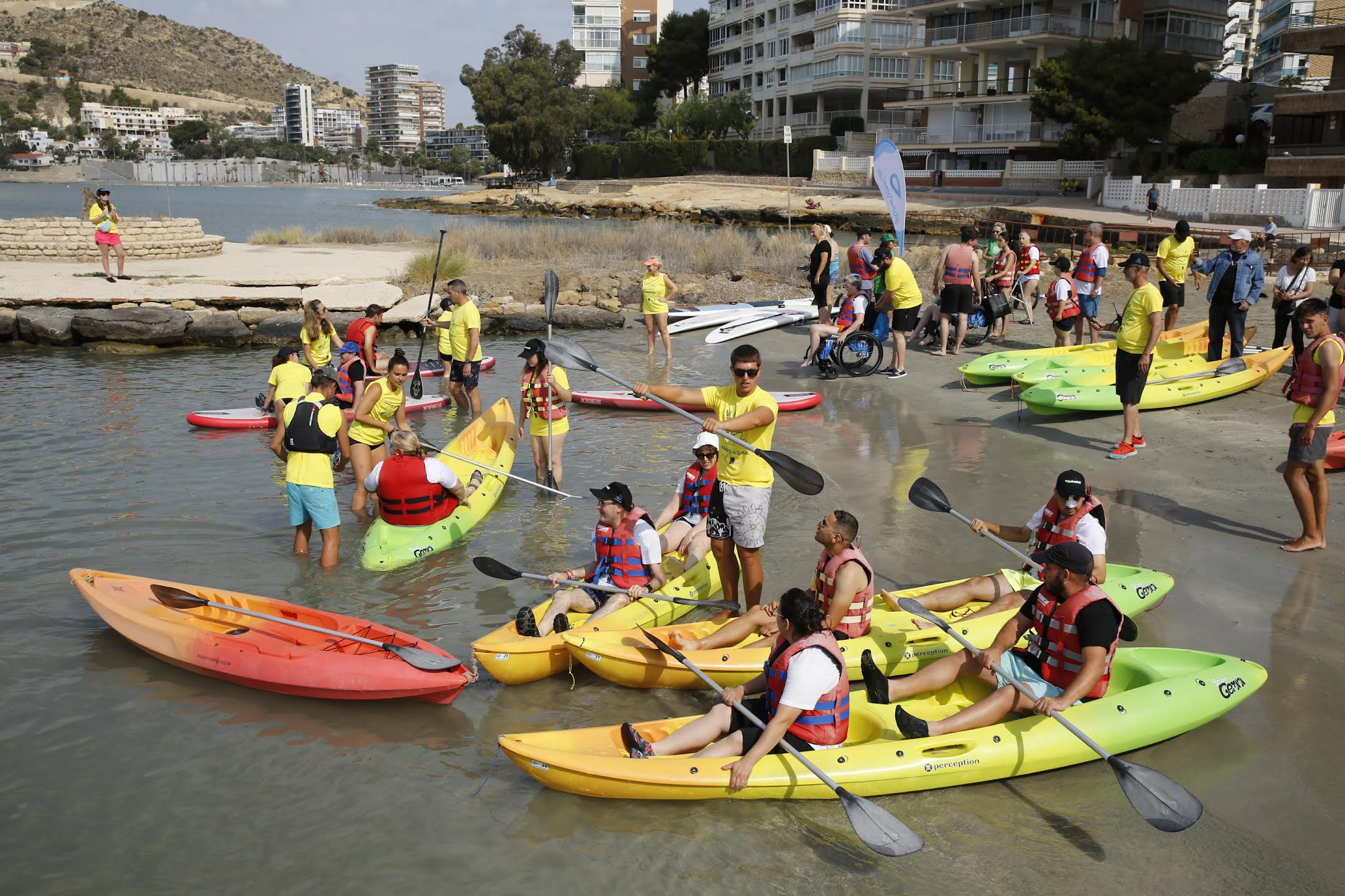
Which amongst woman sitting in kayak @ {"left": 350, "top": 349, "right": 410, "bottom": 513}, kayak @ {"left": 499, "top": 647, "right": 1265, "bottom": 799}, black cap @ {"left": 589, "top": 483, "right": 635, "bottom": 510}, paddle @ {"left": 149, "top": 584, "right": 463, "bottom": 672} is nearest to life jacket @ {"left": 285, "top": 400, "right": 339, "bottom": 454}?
woman sitting in kayak @ {"left": 350, "top": 349, "right": 410, "bottom": 513}

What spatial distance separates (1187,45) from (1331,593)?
52.8 meters

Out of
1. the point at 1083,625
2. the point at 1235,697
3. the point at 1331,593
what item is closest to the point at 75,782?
the point at 1083,625

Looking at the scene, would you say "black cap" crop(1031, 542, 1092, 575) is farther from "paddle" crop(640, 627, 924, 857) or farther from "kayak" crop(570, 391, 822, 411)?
"kayak" crop(570, 391, 822, 411)

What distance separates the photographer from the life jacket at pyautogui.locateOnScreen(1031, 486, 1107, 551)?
21.0ft

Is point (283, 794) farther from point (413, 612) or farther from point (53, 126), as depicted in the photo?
point (53, 126)

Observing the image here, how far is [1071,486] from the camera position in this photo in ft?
20.7

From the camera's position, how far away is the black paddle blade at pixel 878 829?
471cm

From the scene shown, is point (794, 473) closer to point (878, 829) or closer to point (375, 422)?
point (878, 829)

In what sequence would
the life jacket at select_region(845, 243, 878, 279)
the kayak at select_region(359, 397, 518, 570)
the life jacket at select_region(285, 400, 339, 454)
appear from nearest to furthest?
the life jacket at select_region(285, 400, 339, 454), the kayak at select_region(359, 397, 518, 570), the life jacket at select_region(845, 243, 878, 279)

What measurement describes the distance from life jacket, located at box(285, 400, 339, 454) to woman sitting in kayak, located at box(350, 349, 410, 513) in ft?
3.53

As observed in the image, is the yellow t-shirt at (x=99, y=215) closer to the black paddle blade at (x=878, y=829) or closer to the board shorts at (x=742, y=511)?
the board shorts at (x=742, y=511)

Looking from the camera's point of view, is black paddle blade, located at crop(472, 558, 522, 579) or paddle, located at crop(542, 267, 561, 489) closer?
black paddle blade, located at crop(472, 558, 522, 579)

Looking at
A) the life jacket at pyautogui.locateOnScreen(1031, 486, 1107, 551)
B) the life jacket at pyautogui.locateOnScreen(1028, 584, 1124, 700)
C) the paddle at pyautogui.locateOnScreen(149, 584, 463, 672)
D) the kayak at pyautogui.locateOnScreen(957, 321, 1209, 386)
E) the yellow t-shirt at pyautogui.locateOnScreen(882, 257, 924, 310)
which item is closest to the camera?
the life jacket at pyautogui.locateOnScreen(1028, 584, 1124, 700)

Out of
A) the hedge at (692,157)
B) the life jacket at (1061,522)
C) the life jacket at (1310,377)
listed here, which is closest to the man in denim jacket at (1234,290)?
the life jacket at (1310,377)
